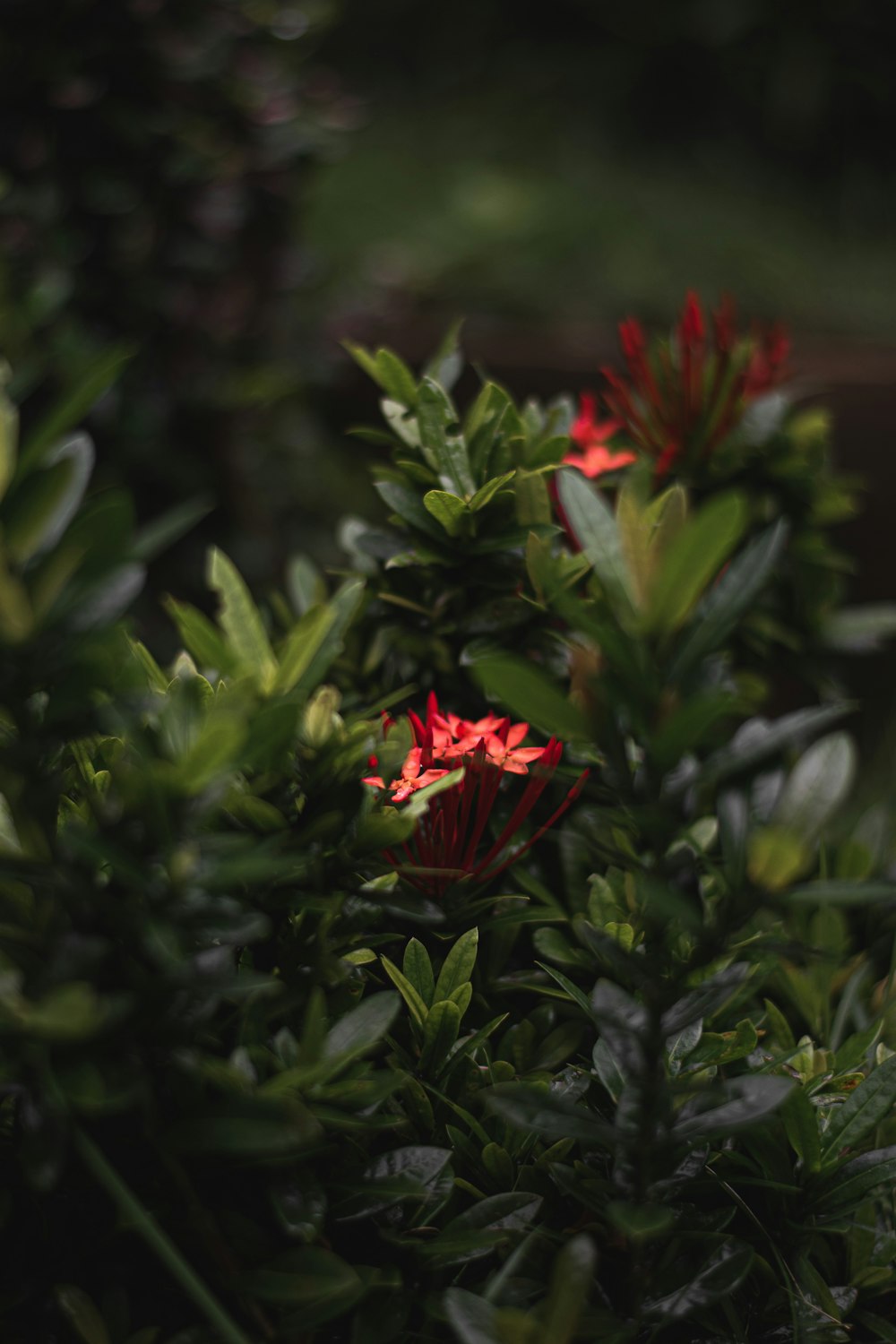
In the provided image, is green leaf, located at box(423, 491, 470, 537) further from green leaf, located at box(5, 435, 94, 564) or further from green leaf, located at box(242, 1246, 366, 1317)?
green leaf, located at box(242, 1246, 366, 1317)

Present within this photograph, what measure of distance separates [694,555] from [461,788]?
1.11 feet

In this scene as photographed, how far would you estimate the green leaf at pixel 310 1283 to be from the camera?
2.32 ft

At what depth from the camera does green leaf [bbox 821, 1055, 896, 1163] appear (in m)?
0.88

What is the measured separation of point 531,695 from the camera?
0.69 m

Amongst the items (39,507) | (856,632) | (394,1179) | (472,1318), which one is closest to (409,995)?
(394,1179)

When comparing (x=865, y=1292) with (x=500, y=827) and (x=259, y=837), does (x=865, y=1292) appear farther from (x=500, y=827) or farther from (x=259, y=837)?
(x=259, y=837)

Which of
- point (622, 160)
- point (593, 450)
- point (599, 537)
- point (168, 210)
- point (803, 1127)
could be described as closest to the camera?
point (599, 537)

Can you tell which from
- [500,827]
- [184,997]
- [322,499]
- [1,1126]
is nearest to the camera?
[184,997]

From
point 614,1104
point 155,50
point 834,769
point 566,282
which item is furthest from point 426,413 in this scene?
point 566,282

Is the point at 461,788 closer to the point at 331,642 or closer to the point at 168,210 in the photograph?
the point at 331,642

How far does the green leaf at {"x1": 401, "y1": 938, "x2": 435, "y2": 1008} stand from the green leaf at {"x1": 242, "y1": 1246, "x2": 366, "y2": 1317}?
22 centimetres

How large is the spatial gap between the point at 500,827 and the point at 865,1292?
45 cm

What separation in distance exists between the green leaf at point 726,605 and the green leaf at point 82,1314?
545 mm

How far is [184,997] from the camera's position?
0.70 m
